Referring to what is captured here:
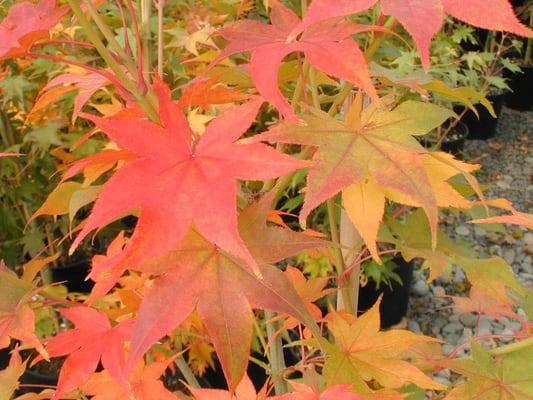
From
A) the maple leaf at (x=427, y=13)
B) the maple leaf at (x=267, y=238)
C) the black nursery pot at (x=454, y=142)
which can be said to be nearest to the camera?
the maple leaf at (x=427, y=13)

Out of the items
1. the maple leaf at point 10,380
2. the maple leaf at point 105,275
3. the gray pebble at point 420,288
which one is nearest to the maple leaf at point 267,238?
the maple leaf at point 105,275

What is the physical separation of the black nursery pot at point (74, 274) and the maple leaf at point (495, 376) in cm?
138

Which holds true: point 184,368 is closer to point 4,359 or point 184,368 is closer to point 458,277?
point 4,359

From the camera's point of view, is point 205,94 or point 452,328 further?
point 452,328

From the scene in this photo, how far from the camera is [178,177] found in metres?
0.43

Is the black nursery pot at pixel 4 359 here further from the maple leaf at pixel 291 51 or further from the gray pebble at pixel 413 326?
the maple leaf at pixel 291 51

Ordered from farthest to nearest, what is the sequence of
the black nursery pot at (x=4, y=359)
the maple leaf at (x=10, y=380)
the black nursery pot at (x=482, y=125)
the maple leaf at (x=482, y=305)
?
the black nursery pot at (x=482, y=125), the black nursery pot at (x=4, y=359), the maple leaf at (x=482, y=305), the maple leaf at (x=10, y=380)

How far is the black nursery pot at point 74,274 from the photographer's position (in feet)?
5.96

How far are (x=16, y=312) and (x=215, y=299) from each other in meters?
0.23

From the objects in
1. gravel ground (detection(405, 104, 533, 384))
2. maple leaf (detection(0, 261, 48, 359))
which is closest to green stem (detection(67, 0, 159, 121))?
maple leaf (detection(0, 261, 48, 359))

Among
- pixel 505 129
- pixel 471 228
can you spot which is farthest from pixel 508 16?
pixel 505 129

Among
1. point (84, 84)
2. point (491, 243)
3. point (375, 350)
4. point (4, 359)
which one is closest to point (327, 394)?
point (375, 350)

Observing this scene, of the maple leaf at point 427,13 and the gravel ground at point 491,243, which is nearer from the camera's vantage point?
the maple leaf at point 427,13

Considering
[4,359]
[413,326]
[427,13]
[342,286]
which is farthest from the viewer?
[413,326]
